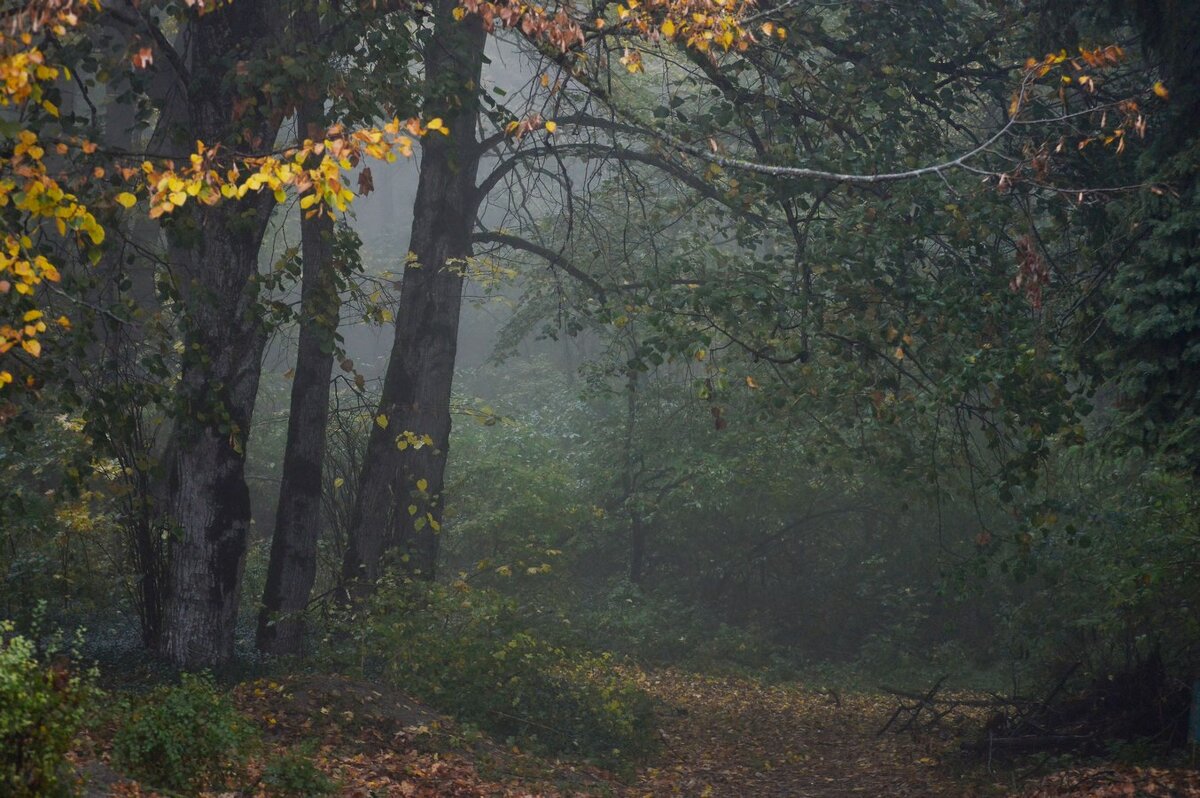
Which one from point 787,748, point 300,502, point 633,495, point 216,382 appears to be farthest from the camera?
point 633,495

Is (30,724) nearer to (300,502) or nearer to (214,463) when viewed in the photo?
(214,463)

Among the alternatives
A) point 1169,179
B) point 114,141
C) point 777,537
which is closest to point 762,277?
point 1169,179

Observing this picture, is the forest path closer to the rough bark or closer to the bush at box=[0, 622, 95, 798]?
the rough bark

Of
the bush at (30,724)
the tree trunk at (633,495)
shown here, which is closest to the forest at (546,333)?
the bush at (30,724)

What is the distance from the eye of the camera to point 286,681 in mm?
9039

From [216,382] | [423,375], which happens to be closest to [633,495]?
[423,375]

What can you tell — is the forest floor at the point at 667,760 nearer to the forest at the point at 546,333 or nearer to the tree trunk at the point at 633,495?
the forest at the point at 546,333

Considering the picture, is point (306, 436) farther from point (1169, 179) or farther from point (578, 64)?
point (1169, 179)

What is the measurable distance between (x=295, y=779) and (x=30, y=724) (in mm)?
2905

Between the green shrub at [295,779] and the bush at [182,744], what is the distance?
0.20 meters

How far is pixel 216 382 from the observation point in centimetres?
889

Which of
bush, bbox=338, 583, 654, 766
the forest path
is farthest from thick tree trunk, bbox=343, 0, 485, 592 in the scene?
the forest path

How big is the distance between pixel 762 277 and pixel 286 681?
18.5 ft

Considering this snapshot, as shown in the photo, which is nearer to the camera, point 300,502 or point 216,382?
point 216,382
